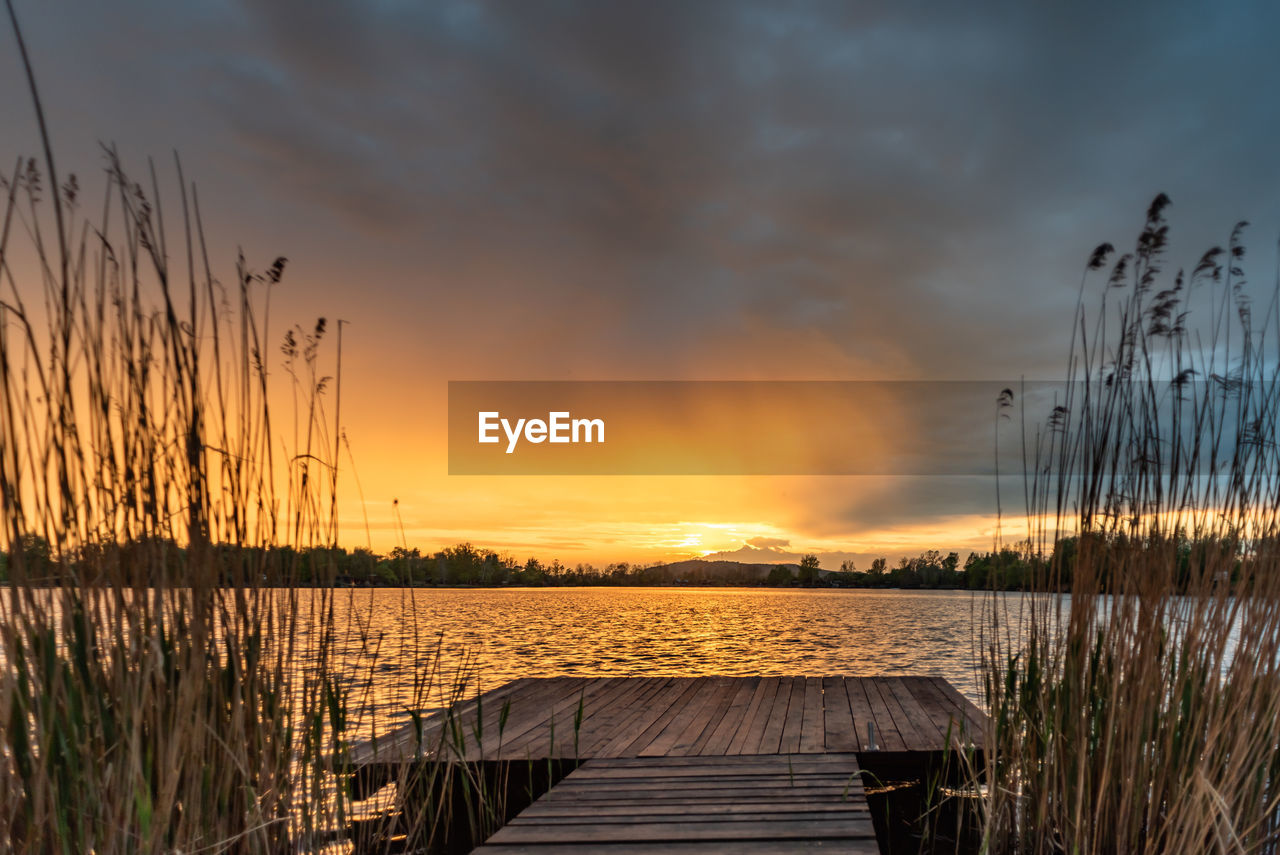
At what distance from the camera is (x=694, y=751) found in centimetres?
391

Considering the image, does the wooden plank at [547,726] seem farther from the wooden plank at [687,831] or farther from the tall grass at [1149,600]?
the tall grass at [1149,600]

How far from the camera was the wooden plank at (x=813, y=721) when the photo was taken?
4.03m

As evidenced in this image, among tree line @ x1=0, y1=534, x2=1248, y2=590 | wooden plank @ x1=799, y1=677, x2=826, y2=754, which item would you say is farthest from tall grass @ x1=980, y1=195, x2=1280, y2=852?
wooden plank @ x1=799, y1=677, x2=826, y2=754

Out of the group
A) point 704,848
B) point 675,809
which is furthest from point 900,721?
point 704,848

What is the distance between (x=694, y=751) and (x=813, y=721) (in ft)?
3.54

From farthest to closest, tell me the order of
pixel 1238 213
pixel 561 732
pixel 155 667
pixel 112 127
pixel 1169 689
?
pixel 561 732
pixel 1238 213
pixel 1169 689
pixel 112 127
pixel 155 667

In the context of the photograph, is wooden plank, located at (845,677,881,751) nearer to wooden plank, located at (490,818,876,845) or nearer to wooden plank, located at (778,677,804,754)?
wooden plank, located at (778,677,804,754)

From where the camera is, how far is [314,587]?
2227 mm

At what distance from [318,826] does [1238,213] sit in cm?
338

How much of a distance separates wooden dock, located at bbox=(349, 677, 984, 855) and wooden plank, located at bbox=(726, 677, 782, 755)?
0.01 m

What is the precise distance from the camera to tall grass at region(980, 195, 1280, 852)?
2139 mm

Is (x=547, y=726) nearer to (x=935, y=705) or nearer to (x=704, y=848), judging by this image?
(x=704, y=848)

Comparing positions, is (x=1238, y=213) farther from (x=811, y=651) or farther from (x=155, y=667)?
(x=811, y=651)

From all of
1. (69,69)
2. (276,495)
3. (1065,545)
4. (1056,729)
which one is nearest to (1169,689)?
(1056,729)
